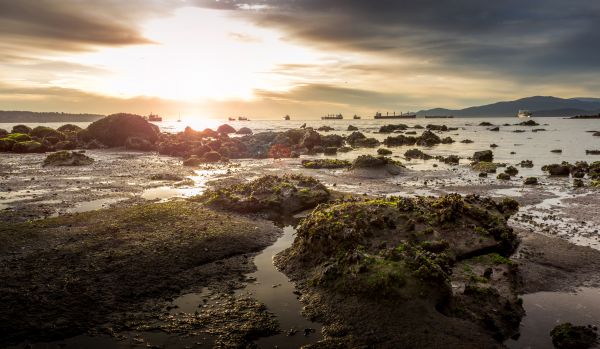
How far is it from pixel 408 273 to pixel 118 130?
7075cm

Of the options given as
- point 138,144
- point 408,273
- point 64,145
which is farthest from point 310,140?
point 408,273

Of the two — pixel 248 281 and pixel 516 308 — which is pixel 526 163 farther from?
pixel 248 281

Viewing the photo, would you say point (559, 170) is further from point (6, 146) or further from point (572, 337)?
point (6, 146)

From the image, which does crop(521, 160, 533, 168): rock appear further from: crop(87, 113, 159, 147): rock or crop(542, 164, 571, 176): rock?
crop(87, 113, 159, 147): rock

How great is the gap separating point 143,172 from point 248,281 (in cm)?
2955

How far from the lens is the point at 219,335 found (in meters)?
10.1

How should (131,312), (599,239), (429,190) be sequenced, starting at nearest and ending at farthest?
(131,312) < (599,239) < (429,190)

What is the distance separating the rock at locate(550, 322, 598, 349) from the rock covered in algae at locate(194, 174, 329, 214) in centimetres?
1487

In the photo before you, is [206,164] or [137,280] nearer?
[137,280]

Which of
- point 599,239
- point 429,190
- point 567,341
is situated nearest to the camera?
point 567,341

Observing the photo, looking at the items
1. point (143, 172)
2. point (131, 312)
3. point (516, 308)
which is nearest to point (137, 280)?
point (131, 312)

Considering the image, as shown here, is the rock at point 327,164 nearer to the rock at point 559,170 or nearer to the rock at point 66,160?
the rock at point 559,170

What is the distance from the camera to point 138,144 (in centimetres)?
6781

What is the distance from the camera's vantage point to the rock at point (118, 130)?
71.4m
